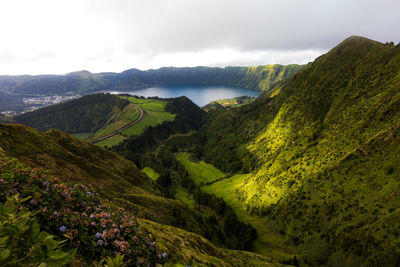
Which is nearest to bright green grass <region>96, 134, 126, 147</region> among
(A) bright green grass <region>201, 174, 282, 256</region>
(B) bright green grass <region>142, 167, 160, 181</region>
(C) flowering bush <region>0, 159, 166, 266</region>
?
(B) bright green grass <region>142, 167, 160, 181</region>

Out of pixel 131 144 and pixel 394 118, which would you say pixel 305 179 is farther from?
pixel 131 144

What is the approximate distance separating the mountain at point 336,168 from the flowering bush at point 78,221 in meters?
51.1

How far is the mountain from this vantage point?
4416 cm

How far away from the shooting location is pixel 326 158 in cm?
6938

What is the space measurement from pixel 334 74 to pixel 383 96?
50343mm

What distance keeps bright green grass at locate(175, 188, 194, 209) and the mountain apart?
57.8 feet

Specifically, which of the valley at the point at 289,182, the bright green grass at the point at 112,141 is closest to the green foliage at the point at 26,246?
the valley at the point at 289,182

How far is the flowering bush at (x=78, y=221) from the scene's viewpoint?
5.71m

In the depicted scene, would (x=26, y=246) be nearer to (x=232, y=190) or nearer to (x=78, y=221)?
(x=78, y=221)

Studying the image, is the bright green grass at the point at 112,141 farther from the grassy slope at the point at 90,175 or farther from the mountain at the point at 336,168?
the grassy slope at the point at 90,175

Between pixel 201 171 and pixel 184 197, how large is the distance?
4069 centimetres

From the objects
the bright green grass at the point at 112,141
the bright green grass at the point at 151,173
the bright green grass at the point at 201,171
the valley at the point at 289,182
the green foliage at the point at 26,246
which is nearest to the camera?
the green foliage at the point at 26,246

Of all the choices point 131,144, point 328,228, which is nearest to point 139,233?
point 328,228

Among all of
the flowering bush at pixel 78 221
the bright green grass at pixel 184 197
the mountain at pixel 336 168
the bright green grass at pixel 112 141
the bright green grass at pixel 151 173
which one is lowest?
the bright green grass at pixel 184 197
